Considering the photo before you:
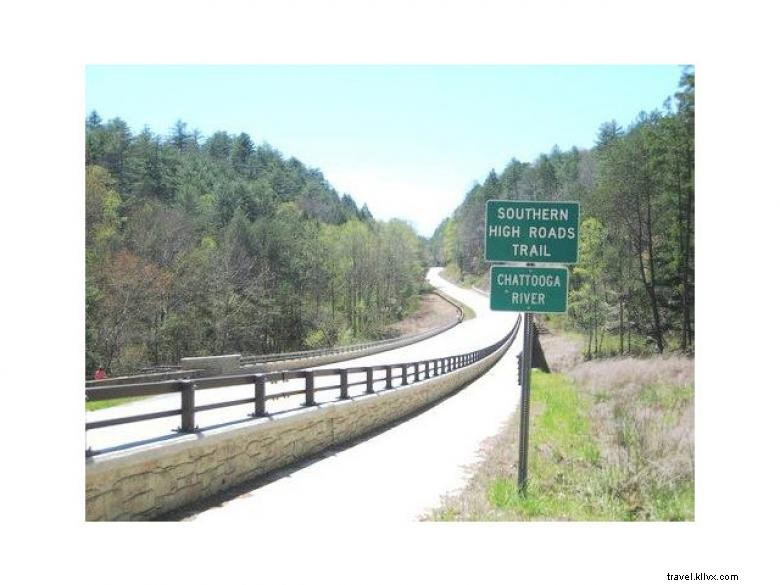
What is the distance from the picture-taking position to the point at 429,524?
697cm

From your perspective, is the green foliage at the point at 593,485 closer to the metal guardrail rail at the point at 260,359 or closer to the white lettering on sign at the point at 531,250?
the white lettering on sign at the point at 531,250

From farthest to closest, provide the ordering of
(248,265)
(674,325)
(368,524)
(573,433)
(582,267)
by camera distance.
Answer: (248,265) → (582,267) → (674,325) → (573,433) → (368,524)

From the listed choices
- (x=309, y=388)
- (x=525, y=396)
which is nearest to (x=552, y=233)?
(x=525, y=396)

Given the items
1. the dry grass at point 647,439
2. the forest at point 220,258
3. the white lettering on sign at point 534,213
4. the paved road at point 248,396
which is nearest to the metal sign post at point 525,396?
the white lettering on sign at point 534,213

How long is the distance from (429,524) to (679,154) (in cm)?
2783

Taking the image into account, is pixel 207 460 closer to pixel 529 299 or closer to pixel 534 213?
pixel 529 299

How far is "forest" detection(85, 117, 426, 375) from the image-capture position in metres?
40.4

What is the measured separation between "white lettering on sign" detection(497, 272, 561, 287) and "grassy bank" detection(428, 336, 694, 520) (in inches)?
89.3

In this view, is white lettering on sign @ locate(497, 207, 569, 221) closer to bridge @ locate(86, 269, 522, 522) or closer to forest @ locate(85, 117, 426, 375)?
bridge @ locate(86, 269, 522, 522)

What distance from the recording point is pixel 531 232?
7484 millimetres

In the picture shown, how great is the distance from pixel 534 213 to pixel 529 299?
89 centimetres

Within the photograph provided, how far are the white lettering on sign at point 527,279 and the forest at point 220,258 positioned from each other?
30734 mm

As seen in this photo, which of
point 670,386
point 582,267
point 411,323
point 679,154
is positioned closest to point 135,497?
point 670,386

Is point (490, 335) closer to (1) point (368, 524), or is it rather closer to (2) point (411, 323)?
(2) point (411, 323)
